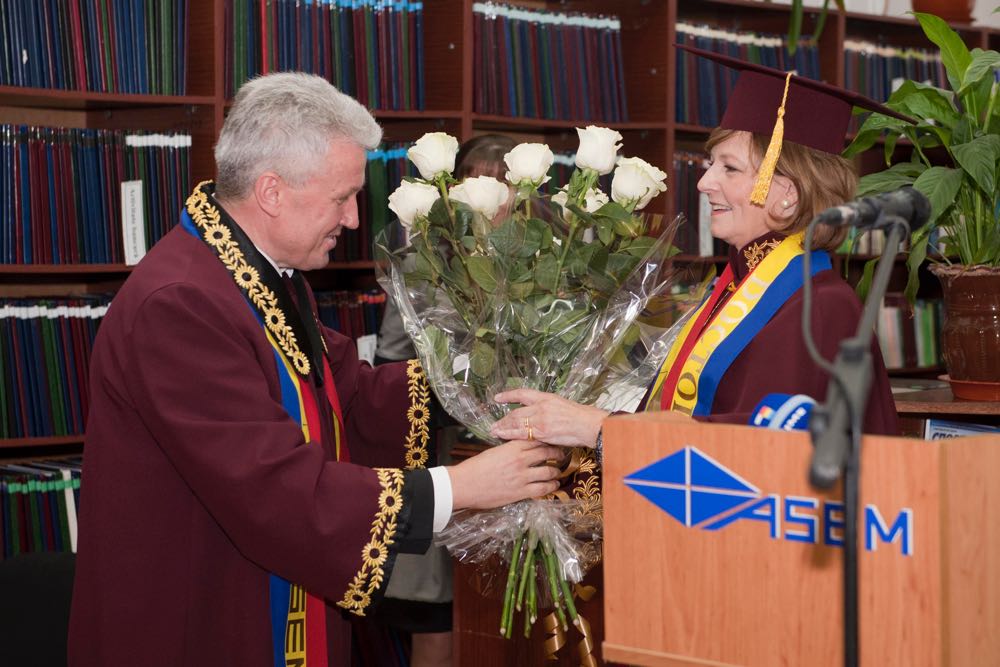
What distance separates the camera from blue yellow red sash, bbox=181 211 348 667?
75.8 inches

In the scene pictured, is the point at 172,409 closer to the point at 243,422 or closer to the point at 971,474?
the point at 243,422

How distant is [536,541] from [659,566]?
494 millimetres

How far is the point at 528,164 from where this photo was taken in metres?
1.84

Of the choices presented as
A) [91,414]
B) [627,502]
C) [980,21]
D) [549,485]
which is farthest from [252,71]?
[980,21]

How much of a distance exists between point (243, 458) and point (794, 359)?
82cm

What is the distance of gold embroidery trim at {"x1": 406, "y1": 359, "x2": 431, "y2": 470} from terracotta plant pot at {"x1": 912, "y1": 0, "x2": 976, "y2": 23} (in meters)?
3.44

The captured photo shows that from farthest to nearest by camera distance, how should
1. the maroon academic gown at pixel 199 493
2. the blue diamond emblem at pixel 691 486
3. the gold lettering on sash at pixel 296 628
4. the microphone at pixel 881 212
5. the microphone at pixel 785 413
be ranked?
the gold lettering on sash at pixel 296 628 < the maroon academic gown at pixel 199 493 < the microphone at pixel 785 413 < the blue diamond emblem at pixel 691 486 < the microphone at pixel 881 212

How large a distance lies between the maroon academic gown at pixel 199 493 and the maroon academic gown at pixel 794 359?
494mm

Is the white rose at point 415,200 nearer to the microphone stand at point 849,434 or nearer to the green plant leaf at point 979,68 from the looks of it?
the microphone stand at point 849,434

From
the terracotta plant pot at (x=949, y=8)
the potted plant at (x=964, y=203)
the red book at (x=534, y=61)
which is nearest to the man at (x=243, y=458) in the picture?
the potted plant at (x=964, y=203)

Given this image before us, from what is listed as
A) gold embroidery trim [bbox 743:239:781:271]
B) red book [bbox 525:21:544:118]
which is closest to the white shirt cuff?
gold embroidery trim [bbox 743:239:781:271]

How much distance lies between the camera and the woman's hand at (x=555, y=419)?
181 centimetres

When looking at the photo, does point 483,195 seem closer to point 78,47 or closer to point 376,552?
point 376,552

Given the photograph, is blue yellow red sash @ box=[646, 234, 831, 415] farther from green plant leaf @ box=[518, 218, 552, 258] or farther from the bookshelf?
the bookshelf
